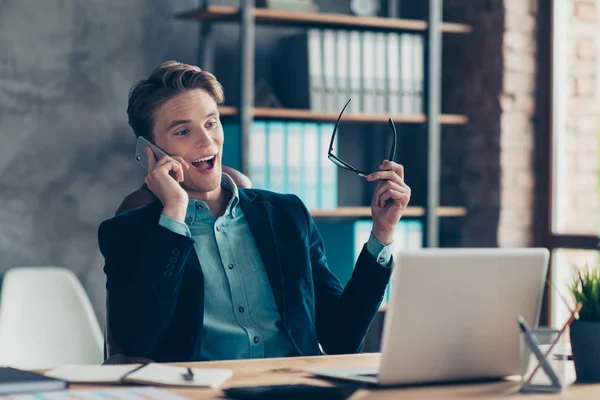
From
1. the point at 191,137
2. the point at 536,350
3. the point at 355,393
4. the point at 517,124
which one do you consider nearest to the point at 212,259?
the point at 191,137

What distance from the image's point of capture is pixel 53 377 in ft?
4.93

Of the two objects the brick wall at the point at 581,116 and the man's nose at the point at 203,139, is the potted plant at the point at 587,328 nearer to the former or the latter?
the man's nose at the point at 203,139

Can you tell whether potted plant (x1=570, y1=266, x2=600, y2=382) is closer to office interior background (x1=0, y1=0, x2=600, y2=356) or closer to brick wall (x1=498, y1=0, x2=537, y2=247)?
office interior background (x1=0, y1=0, x2=600, y2=356)

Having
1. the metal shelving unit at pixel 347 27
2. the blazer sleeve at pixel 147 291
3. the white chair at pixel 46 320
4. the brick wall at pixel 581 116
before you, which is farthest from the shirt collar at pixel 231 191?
the brick wall at pixel 581 116

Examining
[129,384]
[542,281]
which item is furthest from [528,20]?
[129,384]

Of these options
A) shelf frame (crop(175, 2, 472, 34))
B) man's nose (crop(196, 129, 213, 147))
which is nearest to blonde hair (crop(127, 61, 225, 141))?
man's nose (crop(196, 129, 213, 147))

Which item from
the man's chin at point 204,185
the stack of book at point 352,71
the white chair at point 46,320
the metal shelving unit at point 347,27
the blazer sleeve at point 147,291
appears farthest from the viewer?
the stack of book at point 352,71

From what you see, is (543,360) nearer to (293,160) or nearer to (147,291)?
(147,291)

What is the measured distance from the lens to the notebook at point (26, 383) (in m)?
1.38

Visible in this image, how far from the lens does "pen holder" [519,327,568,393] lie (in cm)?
149

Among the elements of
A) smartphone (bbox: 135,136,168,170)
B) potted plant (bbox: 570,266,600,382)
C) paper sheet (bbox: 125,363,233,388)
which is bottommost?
paper sheet (bbox: 125,363,233,388)

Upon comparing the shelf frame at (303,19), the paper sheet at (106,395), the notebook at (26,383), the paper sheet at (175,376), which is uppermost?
the shelf frame at (303,19)

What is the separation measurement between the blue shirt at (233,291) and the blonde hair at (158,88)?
0.25m

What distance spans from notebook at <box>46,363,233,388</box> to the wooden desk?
1.1 inches
